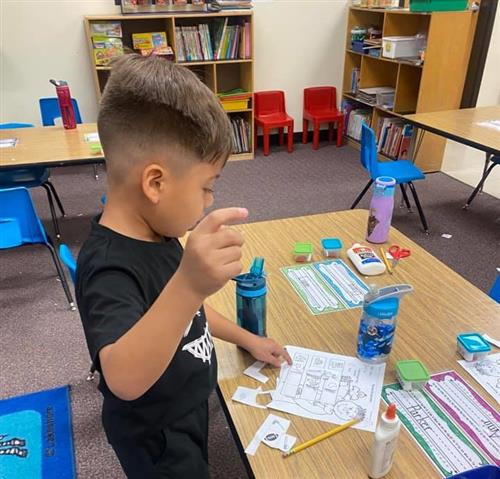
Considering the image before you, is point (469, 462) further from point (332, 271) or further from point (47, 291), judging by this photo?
point (47, 291)

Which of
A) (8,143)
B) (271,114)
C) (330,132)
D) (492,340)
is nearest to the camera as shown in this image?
(492,340)

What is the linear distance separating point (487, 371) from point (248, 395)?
520 millimetres

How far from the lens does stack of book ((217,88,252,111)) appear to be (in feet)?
14.4

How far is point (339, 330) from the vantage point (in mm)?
1127

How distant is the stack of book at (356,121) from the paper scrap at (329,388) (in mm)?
4062

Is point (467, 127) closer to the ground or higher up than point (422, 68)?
closer to the ground

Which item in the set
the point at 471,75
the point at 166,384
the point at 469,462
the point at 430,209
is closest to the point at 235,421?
the point at 166,384

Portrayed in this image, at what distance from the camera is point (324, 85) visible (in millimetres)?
4957

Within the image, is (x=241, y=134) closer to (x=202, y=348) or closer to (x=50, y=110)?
(x=50, y=110)

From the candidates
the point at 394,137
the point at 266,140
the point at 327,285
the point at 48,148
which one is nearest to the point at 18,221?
the point at 48,148

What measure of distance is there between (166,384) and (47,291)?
6.57 ft

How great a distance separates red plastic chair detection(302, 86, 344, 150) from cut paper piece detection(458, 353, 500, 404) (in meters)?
3.94

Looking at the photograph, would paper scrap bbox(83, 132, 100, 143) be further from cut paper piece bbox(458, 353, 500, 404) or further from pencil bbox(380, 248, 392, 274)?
cut paper piece bbox(458, 353, 500, 404)

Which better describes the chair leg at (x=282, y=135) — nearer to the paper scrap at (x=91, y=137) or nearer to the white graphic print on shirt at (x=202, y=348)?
the paper scrap at (x=91, y=137)
